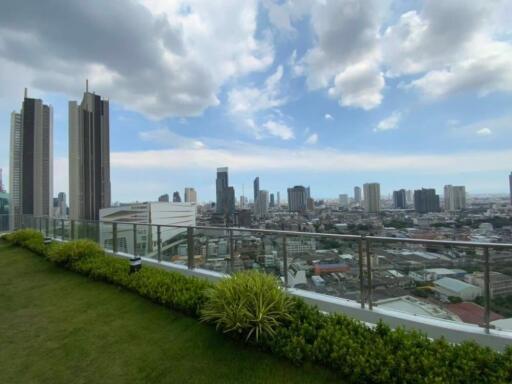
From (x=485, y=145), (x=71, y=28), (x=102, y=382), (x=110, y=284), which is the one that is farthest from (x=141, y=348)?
(x=485, y=145)

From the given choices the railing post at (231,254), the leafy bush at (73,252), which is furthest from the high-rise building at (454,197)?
the leafy bush at (73,252)

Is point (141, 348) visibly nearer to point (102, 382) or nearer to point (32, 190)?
point (102, 382)

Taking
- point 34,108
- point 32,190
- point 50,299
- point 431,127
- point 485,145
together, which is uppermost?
point 34,108

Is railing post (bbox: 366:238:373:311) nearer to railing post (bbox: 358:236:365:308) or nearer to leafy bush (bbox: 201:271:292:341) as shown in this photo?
railing post (bbox: 358:236:365:308)

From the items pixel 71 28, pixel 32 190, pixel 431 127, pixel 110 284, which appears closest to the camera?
pixel 110 284

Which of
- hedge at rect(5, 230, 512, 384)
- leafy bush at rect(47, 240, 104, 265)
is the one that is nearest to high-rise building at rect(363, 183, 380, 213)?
leafy bush at rect(47, 240, 104, 265)

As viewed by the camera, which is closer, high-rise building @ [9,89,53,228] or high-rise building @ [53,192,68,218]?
high-rise building @ [9,89,53,228]
